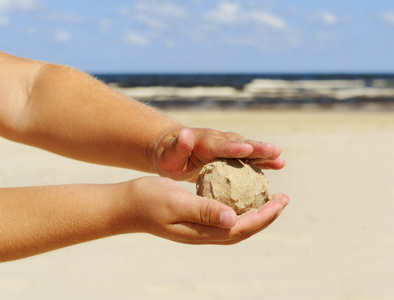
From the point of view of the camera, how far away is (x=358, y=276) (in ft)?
14.2

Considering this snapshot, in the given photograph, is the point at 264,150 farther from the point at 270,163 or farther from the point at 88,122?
the point at 88,122

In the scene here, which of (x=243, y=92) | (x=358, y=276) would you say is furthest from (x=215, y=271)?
(x=243, y=92)

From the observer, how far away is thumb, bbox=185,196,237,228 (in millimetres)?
1746

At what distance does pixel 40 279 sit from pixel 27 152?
245 inches

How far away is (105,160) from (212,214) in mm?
788

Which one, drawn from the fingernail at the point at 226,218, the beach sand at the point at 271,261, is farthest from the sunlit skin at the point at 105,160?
the beach sand at the point at 271,261

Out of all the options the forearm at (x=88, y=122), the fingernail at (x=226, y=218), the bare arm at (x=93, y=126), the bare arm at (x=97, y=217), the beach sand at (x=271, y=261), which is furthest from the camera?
the beach sand at (x=271, y=261)

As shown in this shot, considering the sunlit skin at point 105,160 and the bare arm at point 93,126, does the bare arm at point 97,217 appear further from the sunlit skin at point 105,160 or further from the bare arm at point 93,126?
the bare arm at point 93,126

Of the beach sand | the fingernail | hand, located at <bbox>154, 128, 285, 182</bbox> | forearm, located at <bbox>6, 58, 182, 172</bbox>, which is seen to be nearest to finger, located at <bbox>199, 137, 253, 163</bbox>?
hand, located at <bbox>154, 128, 285, 182</bbox>

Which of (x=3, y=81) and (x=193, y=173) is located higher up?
(x=3, y=81)

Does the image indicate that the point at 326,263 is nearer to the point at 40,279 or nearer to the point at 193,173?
the point at 40,279

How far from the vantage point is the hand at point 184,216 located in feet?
5.84

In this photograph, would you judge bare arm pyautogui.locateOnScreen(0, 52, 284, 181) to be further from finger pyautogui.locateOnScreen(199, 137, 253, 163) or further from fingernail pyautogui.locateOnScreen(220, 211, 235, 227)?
fingernail pyautogui.locateOnScreen(220, 211, 235, 227)

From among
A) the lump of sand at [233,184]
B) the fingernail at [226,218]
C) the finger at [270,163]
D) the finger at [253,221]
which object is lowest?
the fingernail at [226,218]
